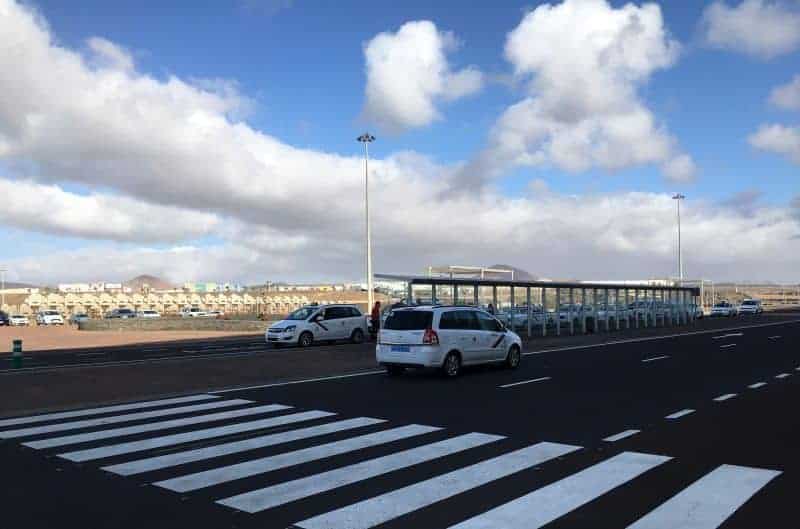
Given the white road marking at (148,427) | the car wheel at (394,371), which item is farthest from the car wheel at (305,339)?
the white road marking at (148,427)

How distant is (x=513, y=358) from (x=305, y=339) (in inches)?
438

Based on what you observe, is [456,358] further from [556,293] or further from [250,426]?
[556,293]

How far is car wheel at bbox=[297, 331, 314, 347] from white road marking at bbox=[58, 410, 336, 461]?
1631 cm

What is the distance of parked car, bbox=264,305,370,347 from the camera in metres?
27.7

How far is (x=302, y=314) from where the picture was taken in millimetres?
29047

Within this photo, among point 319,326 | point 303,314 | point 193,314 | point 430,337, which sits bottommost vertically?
point 193,314

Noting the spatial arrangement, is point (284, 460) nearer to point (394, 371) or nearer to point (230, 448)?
point (230, 448)

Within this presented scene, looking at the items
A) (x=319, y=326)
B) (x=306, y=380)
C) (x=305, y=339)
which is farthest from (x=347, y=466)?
(x=319, y=326)

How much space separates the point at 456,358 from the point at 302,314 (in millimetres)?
12887

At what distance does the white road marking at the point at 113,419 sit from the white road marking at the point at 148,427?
2.12ft

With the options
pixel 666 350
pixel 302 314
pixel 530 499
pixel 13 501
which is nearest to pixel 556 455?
pixel 530 499

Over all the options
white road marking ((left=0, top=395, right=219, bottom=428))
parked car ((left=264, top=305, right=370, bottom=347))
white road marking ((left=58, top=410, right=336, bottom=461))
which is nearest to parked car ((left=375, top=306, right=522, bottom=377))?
white road marking ((left=0, top=395, right=219, bottom=428))

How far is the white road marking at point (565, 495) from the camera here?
5.91 m

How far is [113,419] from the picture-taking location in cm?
1149
